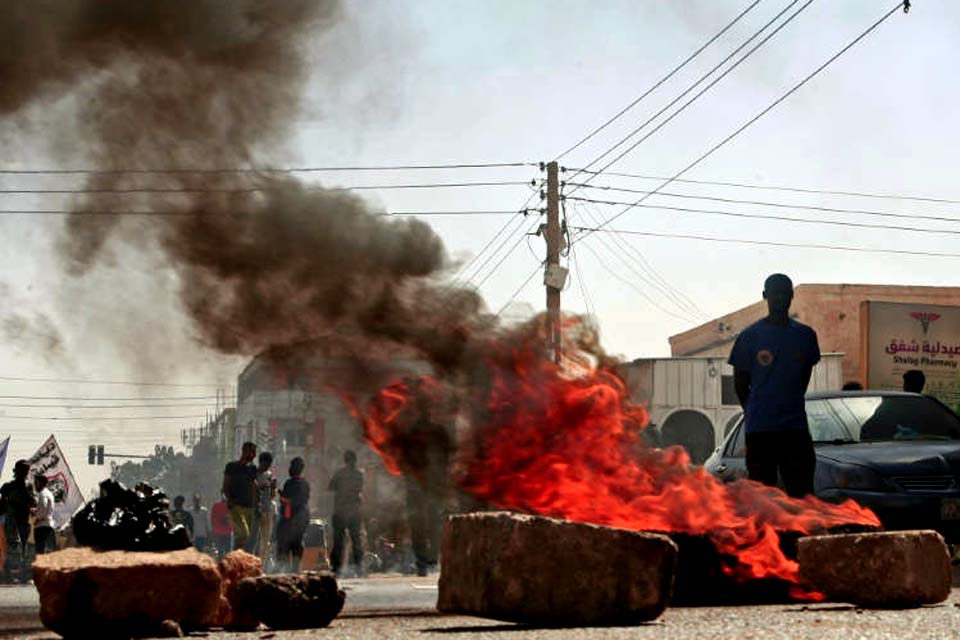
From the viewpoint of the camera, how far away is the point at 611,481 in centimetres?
1047

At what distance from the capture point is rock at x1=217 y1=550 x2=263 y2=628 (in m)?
9.10

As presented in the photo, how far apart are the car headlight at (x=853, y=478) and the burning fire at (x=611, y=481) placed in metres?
0.31

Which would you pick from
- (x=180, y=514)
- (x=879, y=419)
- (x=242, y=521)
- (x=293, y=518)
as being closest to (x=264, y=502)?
(x=293, y=518)

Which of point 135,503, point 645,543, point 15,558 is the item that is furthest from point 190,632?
point 15,558

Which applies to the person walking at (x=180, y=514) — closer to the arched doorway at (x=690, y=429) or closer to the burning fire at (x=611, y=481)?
the arched doorway at (x=690, y=429)

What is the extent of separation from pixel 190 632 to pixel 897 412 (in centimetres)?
702

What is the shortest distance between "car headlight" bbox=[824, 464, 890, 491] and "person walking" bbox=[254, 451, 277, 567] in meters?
8.62

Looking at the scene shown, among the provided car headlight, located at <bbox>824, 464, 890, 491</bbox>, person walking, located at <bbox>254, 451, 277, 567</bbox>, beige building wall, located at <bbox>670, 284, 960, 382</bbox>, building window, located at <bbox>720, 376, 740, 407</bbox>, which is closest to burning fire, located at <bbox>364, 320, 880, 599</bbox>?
car headlight, located at <bbox>824, 464, 890, 491</bbox>

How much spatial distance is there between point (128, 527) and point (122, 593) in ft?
2.40

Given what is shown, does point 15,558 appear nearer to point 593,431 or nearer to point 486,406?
point 486,406

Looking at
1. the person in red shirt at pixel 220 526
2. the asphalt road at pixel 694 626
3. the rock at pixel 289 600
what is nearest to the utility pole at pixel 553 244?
the person in red shirt at pixel 220 526

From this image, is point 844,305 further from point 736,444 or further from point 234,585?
point 234,585

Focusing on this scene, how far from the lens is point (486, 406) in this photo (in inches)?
492

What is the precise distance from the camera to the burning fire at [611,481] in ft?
33.9
